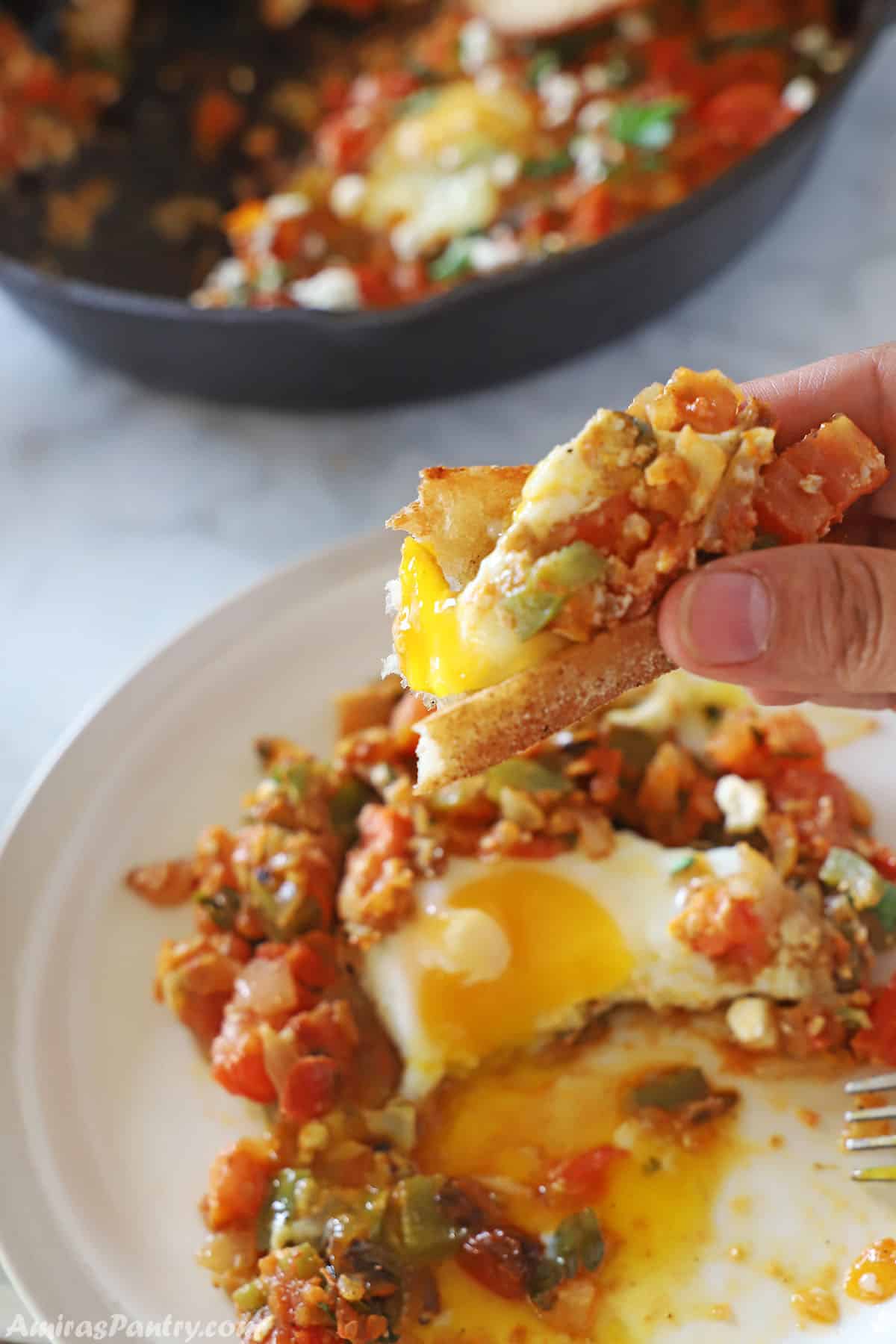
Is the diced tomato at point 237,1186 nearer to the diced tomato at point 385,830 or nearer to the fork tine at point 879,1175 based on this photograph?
the diced tomato at point 385,830

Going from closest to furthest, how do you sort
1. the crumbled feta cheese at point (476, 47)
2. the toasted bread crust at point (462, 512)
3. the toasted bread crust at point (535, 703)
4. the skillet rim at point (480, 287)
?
the toasted bread crust at point (535, 703)
the toasted bread crust at point (462, 512)
the skillet rim at point (480, 287)
the crumbled feta cheese at point (476, 47)

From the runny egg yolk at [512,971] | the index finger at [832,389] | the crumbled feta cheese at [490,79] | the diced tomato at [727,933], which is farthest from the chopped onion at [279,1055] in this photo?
the crumbled feta cheese at [490,79]

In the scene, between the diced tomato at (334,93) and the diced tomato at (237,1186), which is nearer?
the diced tomato at (237,1186)

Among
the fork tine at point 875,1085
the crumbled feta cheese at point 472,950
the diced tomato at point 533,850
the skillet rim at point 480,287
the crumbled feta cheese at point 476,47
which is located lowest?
the fork tine at point 875,1085

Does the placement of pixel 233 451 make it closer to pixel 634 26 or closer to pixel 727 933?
pixel 634 26

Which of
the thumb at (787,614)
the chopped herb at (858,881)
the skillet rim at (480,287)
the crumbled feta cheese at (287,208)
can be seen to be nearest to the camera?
the thumb at (787,614)

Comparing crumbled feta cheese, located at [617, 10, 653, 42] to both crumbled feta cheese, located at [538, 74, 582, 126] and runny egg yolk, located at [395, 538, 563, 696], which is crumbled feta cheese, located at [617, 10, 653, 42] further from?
Answer: runny egg yolk, located at [395, 538, 563, 696]
